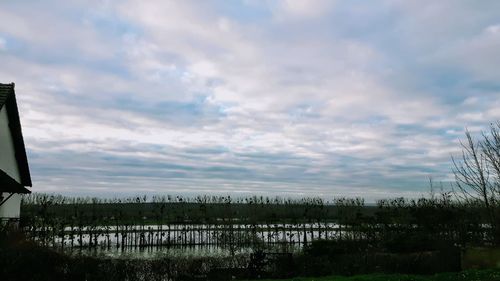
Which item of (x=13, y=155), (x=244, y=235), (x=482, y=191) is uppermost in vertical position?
(x=13, y=155)

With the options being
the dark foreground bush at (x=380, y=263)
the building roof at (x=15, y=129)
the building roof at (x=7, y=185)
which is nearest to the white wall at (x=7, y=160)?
the building roof at (x=15, y=129)

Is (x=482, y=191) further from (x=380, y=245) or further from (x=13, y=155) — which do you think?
(x=13, y=155)

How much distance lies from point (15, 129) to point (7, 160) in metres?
2.14

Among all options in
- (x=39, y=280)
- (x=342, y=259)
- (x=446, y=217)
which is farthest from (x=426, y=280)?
(x=446, y=217)

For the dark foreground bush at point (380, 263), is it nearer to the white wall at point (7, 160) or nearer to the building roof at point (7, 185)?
the building roof at point (7, 185)

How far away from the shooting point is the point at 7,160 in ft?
92.8

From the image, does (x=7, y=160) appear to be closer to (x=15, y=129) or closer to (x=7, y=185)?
(x=15, y=129)

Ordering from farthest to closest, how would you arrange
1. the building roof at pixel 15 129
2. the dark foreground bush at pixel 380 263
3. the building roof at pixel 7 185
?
1. the building roof at pixel 15 129
2. the building roof at pixel 7 185
3. the dark foreground bush at pixel 380 263

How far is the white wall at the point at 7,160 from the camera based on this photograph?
27.4 meters

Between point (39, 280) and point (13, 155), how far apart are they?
14612 mm

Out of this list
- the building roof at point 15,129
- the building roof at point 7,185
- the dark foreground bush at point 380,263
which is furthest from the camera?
the building roof at point 15,129

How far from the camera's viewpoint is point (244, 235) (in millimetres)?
49844

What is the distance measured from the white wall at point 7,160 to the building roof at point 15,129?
A: 1.31ft

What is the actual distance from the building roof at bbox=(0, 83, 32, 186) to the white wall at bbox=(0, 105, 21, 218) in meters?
0.40
